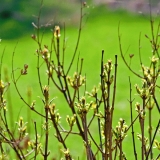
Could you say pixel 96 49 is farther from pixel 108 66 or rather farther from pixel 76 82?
pixel 108 66

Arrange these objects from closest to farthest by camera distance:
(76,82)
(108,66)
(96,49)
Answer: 1. (108,66)
2. (76,82)
3. (96,49)

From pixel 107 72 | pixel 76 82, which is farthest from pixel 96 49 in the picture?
pixel 107 72

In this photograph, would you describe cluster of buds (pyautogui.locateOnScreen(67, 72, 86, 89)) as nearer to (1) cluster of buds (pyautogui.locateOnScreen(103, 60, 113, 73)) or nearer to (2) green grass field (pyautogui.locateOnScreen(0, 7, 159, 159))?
(1) cluster of buds (pyautogui.locateOnScreen(103, 60, 113, 73))

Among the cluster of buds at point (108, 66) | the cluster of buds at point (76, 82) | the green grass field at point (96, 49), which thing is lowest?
the cluster of buds at point (76, 82)

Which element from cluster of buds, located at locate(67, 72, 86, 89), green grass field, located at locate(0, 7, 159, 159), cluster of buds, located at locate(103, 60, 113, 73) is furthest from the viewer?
green grass field, located at locate(0, 7, 159, 159)

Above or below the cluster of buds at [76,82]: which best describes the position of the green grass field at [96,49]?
above

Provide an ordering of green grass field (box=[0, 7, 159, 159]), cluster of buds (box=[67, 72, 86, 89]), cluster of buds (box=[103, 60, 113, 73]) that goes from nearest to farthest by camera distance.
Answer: cluster of buds (box=[103, 60, 113, 73]), cluster of buds (box=[67, 72, 86, 89]), green grass field (box=[0, 7, 159, 159])

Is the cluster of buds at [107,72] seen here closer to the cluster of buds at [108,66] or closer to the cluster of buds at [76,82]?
the cluster of buds at [108,66]

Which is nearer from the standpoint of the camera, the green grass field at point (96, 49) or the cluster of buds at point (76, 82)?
the cluster of buds at point (76, 82)

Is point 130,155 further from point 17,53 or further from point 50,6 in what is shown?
point 50,6

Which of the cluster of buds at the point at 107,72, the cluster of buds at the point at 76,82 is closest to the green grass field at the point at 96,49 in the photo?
the cluster of buds at the point at 76,82

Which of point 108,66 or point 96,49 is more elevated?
point 96,49

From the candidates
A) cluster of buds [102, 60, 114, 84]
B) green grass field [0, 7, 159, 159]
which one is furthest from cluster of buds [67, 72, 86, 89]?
green grass field [0, 7, 159, 159]

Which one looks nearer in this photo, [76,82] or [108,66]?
[108,66]
